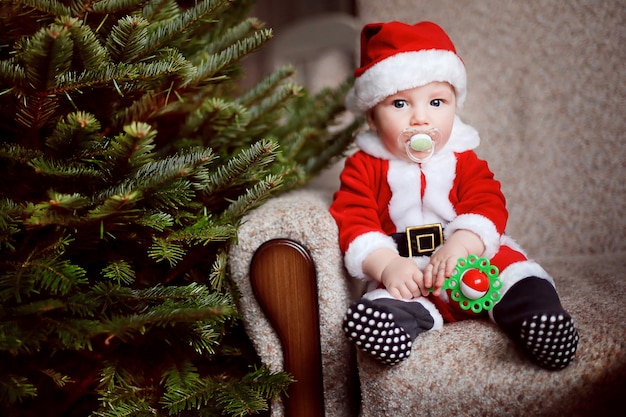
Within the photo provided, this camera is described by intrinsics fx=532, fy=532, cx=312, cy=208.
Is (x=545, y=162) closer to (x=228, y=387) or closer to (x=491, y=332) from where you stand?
(x=491, y=332)

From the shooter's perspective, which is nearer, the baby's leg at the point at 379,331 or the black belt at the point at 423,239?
the baby's leg at the point at 379,331

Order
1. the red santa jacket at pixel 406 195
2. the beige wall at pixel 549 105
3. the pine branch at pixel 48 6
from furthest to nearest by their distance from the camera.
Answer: the beige wall at pixel 549 105 < the red santa jacket at pixel 406 195 < the pine branch at pixel 48 6

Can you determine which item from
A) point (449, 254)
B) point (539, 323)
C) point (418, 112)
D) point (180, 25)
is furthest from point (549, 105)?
point (180, 25)

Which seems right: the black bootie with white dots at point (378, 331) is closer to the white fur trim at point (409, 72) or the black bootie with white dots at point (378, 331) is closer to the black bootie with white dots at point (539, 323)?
the black bootie with white dots at point (539, 323)

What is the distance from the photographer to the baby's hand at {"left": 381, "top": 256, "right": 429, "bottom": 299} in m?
0.85

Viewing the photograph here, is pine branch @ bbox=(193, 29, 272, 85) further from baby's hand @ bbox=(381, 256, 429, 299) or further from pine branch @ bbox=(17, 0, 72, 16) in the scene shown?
baby's hand @ bbox=(381, 256, 429, 299)

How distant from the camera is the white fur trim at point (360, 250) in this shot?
894 millimetres

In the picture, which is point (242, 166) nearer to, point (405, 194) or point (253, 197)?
point (253, 197)

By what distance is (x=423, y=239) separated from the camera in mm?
927

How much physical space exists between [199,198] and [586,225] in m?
0.89

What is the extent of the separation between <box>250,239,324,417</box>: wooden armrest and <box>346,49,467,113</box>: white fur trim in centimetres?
32

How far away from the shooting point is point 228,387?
0.83 m

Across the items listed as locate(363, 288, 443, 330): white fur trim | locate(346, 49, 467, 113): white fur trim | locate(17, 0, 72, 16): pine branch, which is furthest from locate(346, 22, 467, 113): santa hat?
locate(17, 0, 72, 16): pine branch

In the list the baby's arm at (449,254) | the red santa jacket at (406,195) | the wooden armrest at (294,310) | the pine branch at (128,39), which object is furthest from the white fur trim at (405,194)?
the pine branch at (128,39)
